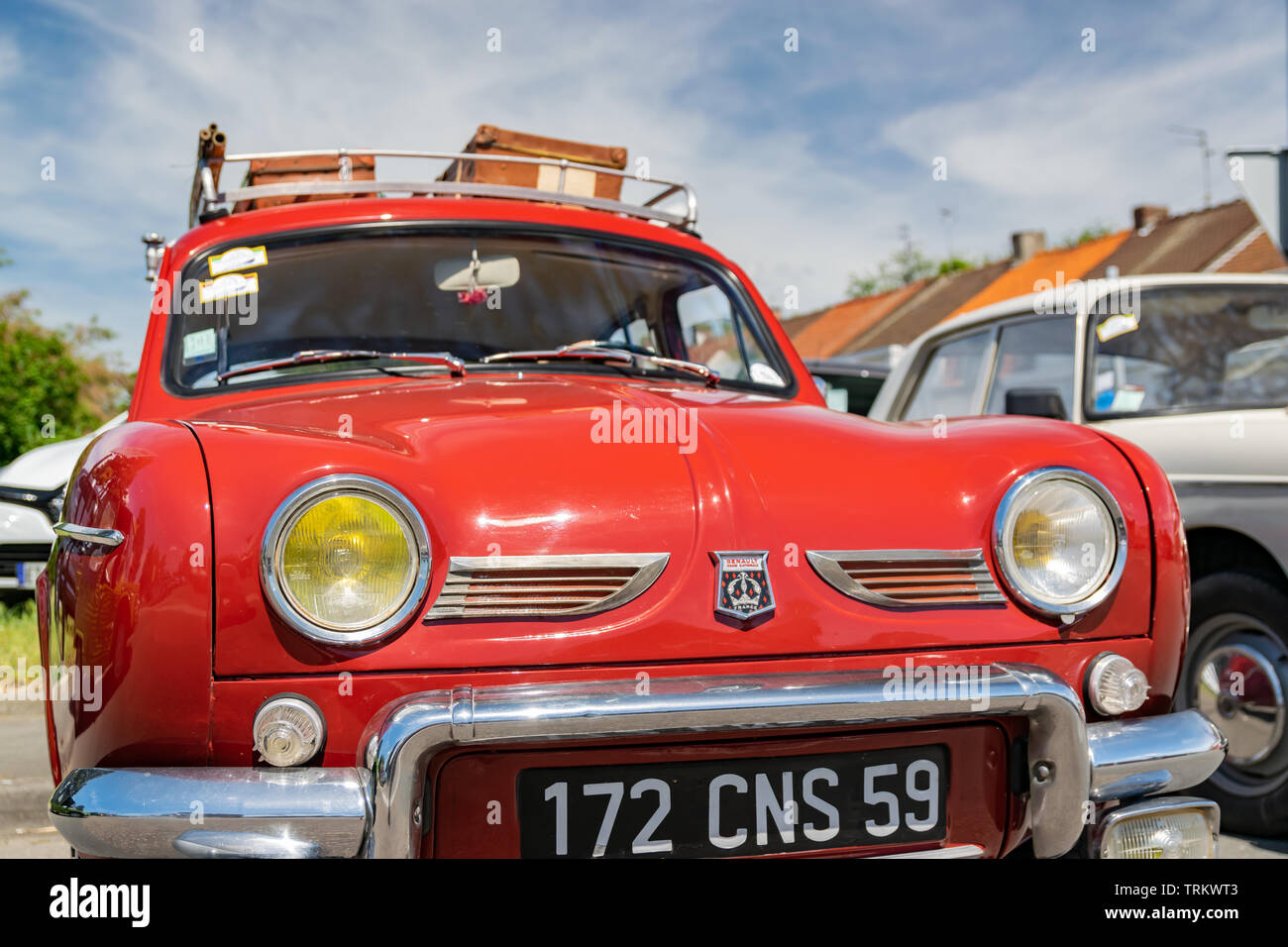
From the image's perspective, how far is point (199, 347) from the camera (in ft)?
9.68

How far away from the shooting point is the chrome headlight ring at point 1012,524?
2100mm

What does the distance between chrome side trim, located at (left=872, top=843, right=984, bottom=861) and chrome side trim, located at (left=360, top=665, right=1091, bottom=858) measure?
0.47ft

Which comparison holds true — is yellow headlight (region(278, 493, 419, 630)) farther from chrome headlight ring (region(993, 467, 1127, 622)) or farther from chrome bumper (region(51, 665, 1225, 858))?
chrome headlight ring (region(993, 467, 1127, 622))

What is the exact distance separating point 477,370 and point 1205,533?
8.40ft

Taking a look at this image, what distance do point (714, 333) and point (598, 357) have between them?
29.6 inches

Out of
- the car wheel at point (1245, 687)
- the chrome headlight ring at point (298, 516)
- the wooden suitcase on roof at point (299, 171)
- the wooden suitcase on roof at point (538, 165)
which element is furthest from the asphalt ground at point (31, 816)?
the wooden suitcase on roof at point (538, 165)

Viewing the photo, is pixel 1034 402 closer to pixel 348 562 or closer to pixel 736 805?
pixel 736 805

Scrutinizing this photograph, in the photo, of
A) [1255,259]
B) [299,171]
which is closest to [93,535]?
[299,171]

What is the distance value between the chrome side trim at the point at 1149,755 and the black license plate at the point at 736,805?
28 centimetres

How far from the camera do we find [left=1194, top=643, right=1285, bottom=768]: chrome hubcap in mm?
3529

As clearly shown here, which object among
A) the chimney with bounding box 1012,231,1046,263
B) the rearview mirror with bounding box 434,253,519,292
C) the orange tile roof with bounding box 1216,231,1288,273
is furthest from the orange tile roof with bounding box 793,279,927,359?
the rearview mirror with bounding box 434,253,519,292
